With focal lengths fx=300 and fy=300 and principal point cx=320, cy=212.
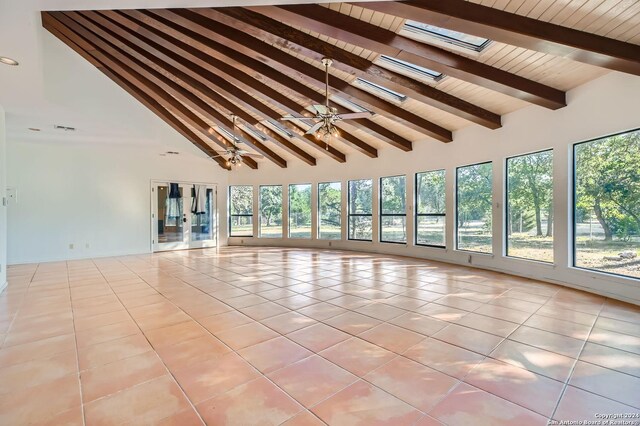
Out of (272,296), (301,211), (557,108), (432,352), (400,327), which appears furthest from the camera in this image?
(301,211)

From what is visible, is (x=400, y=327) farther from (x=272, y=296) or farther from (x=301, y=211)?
(x=301, y=211)

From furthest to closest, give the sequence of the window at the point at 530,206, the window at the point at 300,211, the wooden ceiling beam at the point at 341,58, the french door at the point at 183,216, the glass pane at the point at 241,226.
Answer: the glass pane at the point at 241,226 < the window at the point at 300,211 < the french door at the point at 183,216 < the window at the point at 530,206 < the wooden ceiling beam at the point at 341,58

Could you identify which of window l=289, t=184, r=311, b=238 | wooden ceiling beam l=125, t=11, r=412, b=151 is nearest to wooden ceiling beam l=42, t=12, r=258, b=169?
wooden ceiling beam l=125, t=11, r=412, b=151

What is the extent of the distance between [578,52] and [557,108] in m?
1.62

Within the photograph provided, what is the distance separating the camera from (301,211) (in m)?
10.0

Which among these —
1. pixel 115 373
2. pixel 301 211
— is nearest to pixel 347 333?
pixel 115 373

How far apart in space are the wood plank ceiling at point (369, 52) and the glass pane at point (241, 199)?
14.3ft

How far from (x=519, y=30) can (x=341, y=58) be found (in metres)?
2.05

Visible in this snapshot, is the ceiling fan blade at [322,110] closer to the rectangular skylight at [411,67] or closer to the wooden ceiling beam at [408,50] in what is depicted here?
the wooden ceiling beam at [408,50]

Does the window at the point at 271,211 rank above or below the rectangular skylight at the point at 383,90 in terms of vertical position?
below

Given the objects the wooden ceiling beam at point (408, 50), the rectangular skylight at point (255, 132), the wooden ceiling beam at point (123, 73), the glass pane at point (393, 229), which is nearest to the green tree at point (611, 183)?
the wooden ceiling beam at point (408, 50)

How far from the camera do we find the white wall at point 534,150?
13.0 feet

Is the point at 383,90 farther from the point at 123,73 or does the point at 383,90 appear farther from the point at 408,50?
the point at 123,73

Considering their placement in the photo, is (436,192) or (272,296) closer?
(272,296)
